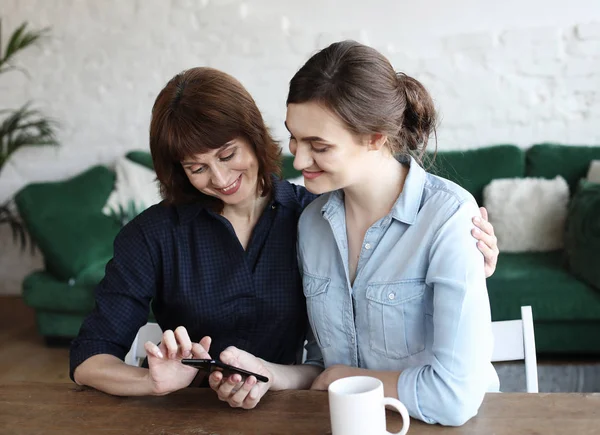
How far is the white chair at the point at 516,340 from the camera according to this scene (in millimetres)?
1519

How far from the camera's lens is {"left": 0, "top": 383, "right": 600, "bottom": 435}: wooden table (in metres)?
1.12

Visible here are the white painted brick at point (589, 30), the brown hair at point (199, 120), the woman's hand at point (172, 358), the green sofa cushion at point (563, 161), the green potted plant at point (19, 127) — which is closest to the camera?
the woman's hand at point (172, 358)

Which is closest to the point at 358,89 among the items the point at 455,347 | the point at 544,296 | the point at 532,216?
the point at 455,347

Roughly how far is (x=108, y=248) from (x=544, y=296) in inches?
83.0

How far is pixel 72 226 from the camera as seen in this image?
11.8ft

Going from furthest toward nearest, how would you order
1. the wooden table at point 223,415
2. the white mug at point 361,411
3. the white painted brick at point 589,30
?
the white painted brick at point 589,30 < the wooden table at point 223,415 < the white mug at point 361,411

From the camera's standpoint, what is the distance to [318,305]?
144 cm

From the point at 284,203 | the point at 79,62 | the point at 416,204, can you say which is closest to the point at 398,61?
the point at 79,62

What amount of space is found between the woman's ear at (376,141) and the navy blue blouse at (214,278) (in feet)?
1.22

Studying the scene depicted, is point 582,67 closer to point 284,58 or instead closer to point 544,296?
point 544,296

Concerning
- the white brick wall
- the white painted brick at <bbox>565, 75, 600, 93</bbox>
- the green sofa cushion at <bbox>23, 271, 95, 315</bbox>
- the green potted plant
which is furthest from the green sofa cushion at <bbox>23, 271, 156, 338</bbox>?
the white painted brick at <bbox>565, 75, 600, 93</bbox>

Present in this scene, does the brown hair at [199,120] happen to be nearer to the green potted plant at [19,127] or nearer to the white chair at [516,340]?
the white chair at [516,340]

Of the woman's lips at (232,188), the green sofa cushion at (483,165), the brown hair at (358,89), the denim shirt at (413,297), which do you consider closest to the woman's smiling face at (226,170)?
the woman's lips at (232,188)

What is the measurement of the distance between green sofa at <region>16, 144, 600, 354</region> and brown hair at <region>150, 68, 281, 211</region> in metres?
1.85
